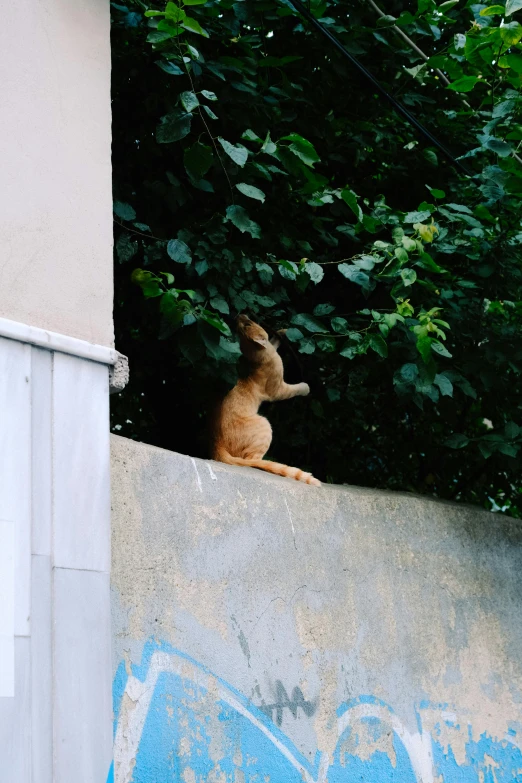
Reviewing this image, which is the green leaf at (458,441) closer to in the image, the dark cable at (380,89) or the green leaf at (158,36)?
the dark cable at (380,89)

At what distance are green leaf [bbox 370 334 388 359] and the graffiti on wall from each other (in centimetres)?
170

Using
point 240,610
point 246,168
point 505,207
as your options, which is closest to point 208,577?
point 240,610

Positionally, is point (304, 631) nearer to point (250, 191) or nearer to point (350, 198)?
point (250, 191)

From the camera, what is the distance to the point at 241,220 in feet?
14.9

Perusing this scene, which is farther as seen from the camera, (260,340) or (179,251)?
(260,340)

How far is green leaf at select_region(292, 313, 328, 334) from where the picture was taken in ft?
16.6

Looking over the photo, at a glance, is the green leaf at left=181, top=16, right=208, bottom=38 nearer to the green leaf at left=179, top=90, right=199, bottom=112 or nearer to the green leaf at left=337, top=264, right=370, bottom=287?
the green leaf at left=179, top=90, right=199, bottom=112

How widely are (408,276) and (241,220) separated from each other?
3.04ft

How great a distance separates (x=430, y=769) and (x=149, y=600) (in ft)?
6.27

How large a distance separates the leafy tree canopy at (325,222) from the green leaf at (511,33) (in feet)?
0.04

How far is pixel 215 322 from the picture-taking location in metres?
4.23

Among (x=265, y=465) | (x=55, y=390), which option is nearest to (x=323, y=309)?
(x=265, y=465)

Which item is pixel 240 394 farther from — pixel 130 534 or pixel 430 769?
pixel 430 769

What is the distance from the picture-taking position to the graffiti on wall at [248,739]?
3.44 metres
